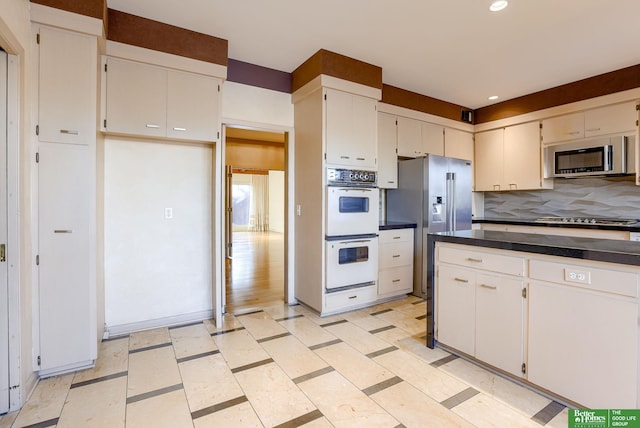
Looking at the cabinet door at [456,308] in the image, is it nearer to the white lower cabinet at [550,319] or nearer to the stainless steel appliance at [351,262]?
the white lower cabinet at [550,319]

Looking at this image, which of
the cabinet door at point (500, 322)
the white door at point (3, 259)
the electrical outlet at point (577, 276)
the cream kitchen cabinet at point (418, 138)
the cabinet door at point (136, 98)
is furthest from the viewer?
the cream kitchen cabinet at point (418, 138)

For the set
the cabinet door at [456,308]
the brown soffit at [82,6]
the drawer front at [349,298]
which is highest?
the brown soffit at [82,6]

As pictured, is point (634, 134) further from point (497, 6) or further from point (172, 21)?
point (172, 21)

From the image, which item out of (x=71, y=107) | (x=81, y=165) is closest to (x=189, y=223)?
(x=81, y=165)

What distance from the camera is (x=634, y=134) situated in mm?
3668

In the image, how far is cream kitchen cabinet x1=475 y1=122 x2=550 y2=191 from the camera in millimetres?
4566

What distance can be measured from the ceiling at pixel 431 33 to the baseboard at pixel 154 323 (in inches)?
111

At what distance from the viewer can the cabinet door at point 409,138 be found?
4.42 m

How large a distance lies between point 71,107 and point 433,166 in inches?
145

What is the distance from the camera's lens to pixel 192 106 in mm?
2961

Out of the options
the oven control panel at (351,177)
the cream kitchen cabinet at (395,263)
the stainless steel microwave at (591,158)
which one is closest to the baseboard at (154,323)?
the oven control panel at (351,177)

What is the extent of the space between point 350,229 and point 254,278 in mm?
2261

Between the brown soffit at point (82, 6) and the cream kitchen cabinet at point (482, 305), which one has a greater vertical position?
the brown soffit at point (82, 6)

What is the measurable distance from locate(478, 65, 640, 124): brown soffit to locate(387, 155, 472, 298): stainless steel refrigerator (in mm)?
1303
